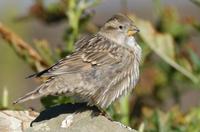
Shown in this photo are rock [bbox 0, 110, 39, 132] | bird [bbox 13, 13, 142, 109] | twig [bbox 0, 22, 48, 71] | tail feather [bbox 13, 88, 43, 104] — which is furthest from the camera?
twig [bbox 0, 22, 48, 71]

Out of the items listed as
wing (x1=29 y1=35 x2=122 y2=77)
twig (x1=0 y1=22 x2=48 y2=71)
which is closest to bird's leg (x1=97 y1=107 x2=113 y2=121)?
wing (x1=29 y1=35 x2=122 y2=77)

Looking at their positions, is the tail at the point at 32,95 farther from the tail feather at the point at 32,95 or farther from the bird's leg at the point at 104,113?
the bird's leg at the point at 104,113

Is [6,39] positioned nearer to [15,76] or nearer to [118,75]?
[118,75]

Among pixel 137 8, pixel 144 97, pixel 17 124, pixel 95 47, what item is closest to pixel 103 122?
pixel 17 124

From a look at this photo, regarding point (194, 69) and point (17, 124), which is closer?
point (17, 124)

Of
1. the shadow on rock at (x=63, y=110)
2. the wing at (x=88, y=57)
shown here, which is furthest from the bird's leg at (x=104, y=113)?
the wing at (x=88, y=57)

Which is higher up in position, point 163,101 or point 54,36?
point 163,101

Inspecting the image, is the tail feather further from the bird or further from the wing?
the wing
